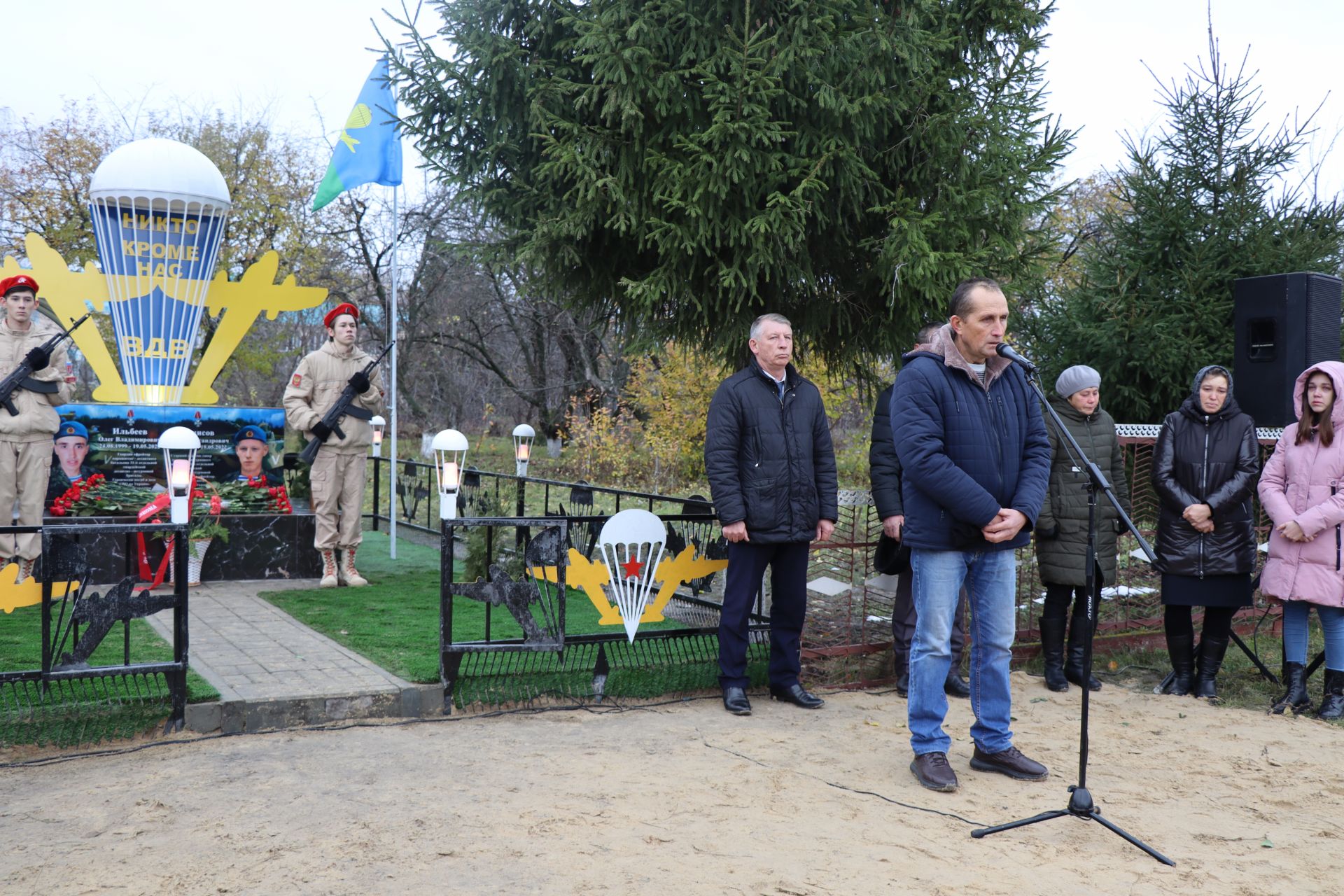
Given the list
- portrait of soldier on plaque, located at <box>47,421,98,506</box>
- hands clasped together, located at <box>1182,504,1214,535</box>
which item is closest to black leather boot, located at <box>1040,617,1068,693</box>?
hands clasped together, located at <box>1182,504,1214,535</box>

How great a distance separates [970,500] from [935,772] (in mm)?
1079

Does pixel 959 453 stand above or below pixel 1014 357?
below

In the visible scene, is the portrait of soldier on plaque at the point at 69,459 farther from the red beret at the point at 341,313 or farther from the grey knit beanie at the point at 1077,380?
the grey knit beanie at the point at 1077,380

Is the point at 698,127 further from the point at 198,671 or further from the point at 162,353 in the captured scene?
the point at 162,353

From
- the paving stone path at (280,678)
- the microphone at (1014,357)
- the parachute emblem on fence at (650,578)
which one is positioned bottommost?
the paving stone path at (280,678)

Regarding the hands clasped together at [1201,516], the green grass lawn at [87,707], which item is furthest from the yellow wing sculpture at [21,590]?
the hands clasped together at [1201,516]

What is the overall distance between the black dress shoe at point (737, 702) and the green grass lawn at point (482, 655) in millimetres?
308

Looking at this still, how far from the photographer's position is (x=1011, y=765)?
423cm

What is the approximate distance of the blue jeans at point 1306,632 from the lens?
5418 millimetres

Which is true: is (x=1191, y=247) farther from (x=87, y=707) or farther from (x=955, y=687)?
(x=87, y=707)

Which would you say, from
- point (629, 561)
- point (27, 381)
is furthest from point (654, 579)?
point (27, 381)

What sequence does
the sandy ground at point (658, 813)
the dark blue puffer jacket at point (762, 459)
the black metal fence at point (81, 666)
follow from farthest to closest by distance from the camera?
the dark blue puffer jacket at point (762, 459) → the black metal fence at point (81, 666) → the sandy ground at point (658, 813)

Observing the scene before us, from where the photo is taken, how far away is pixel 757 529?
5.09 meters

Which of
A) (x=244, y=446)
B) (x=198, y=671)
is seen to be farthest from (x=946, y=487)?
(x=244, y=446)
